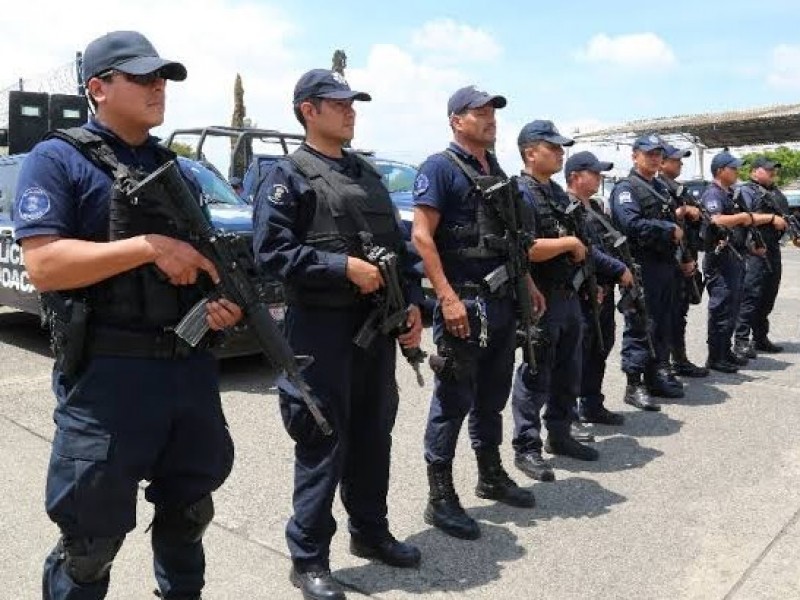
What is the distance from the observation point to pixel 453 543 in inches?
140

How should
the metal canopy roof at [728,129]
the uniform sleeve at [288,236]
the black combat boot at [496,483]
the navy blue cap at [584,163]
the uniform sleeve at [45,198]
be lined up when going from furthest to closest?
the metal canopy roof at [728,129], the navy blue cap at [584,163], the black combat boot at [496,483], the uniform sleeve at [288,236], the uniform sleeve at [45,198]

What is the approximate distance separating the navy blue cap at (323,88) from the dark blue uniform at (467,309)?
68 cm

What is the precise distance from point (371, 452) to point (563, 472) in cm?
167

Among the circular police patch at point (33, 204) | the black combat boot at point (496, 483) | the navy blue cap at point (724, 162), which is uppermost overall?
the navy blue cap at point (724, 162)

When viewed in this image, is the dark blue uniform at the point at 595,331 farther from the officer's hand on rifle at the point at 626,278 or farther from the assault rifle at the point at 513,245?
the assault rifle at the point at 513,245

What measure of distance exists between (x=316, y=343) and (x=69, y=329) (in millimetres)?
994

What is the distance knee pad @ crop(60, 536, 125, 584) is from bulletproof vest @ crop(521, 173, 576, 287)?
282 cm

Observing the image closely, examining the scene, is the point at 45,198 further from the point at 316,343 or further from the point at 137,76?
the point at 316,343

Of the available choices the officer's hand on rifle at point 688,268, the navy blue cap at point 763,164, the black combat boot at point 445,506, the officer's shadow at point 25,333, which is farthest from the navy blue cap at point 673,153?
the officer's shadow at point 25,333

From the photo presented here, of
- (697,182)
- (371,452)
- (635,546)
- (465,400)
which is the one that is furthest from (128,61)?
(697,182)

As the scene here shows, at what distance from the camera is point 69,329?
221cm

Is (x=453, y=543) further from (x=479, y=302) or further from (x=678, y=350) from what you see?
(x=678, y=350)

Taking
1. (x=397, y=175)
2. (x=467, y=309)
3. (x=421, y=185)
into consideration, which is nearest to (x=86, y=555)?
(x=467, y=309)

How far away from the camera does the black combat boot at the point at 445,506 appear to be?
11.9 ft
